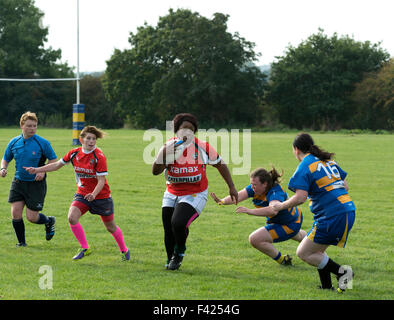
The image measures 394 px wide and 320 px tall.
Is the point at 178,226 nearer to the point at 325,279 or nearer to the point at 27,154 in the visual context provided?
the point at 325,279

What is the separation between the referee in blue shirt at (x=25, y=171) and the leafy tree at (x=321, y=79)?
56.4 m

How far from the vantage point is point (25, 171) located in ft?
24.1

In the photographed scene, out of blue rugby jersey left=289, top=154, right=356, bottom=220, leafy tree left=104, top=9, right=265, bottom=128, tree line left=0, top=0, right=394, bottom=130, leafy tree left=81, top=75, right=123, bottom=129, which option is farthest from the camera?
leafy tree left=81, top=75, right=123, bottom=129

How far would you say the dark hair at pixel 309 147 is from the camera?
529 cm

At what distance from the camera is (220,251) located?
280 inches

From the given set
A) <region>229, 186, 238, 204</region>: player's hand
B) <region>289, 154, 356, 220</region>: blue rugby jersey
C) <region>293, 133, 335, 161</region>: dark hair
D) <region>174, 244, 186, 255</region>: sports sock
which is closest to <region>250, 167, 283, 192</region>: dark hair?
<region>229, 186, 238, 204</region>: player's hand

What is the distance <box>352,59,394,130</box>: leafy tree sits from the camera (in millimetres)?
57312

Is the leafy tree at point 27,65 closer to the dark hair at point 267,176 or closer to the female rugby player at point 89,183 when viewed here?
the female rugby player at point 89,183

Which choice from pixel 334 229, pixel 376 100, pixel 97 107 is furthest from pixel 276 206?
pixel 97 107

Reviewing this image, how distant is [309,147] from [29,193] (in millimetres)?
3911

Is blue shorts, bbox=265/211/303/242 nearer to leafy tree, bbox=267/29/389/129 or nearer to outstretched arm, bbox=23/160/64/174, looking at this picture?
outstretched arm, bbox=23/160/64/174

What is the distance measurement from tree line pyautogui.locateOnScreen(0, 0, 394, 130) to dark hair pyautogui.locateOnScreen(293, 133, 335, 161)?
5547cm

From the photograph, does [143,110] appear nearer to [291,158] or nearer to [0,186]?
[291,158]

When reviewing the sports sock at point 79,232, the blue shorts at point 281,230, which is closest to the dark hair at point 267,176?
the blue shorts at point 281,230
